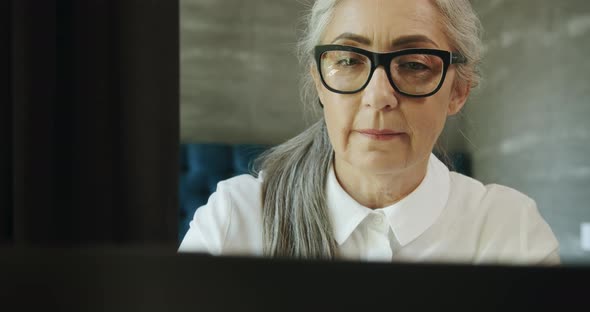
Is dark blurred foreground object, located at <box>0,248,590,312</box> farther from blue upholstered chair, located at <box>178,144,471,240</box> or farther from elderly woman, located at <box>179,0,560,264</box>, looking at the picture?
blue upholstered chair, located at <box>178,144,471,240</box>

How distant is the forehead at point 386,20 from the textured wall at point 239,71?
0.47ft

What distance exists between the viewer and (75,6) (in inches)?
72.3

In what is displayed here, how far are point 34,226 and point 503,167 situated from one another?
1316mm

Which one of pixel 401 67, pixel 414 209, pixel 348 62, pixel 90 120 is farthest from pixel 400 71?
pixel 90 120

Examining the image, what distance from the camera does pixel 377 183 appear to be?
59.1 inches

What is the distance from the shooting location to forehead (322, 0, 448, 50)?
1.41 meters

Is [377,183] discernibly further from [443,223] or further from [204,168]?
→ [204,168]

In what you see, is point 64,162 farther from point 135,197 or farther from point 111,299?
point 111,299

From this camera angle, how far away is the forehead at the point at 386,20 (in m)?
1.41

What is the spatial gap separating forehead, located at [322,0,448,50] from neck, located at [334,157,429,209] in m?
0.31

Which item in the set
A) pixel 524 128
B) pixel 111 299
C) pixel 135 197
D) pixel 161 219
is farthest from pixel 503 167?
pixel 111 299

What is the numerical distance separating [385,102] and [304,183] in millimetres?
298

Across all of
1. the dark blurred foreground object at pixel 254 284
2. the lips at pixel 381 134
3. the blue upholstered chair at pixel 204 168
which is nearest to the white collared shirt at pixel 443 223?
the lips at pixel 381 134

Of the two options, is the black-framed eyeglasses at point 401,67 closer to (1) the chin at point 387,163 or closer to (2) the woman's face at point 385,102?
(2) the woman's face at point 385,102
